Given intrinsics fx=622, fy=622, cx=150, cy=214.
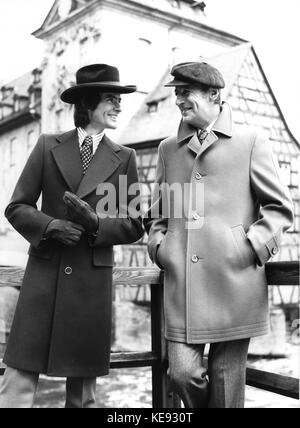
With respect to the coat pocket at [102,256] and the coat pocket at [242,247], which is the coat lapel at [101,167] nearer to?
the coat pocket at [102,256]

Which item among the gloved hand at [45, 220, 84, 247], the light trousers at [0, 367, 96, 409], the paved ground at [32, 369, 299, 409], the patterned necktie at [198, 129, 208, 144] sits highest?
the patterned necktie at [198, 129, 208, 144]

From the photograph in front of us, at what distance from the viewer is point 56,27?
18.6 metres

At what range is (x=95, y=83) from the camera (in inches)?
103

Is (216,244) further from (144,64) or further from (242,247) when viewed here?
(144,64)

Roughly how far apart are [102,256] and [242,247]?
575mm

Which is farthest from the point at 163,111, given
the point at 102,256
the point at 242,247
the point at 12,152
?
the point at 242,247

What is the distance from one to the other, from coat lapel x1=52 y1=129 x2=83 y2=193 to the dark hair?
0.09 m

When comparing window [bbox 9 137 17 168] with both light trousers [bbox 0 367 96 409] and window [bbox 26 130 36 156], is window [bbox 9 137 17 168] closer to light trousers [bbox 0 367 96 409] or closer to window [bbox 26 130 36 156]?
window [bbox 26 130 36 156]

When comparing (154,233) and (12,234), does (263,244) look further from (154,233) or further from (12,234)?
(12,234)

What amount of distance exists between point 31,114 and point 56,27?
2.77 m

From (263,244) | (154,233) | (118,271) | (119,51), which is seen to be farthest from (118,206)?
(119,51)

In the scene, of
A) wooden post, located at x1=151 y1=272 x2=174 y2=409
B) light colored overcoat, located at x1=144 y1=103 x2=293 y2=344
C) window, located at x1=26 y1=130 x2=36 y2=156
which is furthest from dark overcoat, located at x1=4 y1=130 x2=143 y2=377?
window, located at x1=26 y1=130 x2=36 y2=156

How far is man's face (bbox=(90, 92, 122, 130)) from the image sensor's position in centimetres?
264

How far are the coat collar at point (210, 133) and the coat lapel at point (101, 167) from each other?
289mm
